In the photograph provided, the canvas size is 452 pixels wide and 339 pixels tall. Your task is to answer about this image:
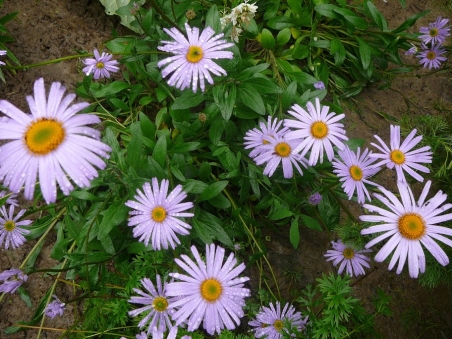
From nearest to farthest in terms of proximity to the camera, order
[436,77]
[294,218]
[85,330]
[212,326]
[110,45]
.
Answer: [212,326] < [85,330] < [294,218] < [110,45] < [436,77]

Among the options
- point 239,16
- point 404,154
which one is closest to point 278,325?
point 404,154

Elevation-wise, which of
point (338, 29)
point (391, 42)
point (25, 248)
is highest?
point (338, 29)

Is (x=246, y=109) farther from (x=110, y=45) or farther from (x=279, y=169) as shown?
(x=110, y=45)

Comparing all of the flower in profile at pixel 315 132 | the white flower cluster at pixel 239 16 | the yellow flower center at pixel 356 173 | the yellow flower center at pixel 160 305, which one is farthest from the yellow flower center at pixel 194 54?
the yellow flower center at pixel 160 305

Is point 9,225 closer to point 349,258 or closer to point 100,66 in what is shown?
point 100,66

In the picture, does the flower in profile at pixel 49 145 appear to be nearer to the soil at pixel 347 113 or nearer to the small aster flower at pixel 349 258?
the soil at pixel 347 113


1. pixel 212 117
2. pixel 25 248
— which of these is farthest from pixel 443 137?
pixel 25 248
